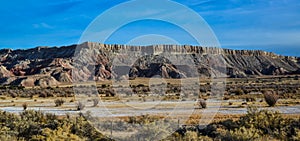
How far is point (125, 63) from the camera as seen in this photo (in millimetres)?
127188

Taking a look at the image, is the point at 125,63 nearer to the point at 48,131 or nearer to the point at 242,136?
the point at 48,131

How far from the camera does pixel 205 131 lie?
57.8ft

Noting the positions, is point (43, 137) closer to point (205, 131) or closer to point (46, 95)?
point (205, 131)

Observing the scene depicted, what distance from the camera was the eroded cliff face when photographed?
5118 inches

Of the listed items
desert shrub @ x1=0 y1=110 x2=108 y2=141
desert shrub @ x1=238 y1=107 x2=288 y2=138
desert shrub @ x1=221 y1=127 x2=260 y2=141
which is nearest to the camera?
desert shrub @ x1=221 y1=127 x2=260 y2=141

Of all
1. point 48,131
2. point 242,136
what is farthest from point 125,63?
point 242,136

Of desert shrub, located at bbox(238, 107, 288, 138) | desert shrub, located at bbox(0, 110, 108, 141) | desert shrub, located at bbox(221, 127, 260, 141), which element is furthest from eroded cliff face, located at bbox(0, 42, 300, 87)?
desert shrub, located at bbox(221, 127, 260, 141)

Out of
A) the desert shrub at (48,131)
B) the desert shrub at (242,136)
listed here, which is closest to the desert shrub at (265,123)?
the desert shrub at (242,136)

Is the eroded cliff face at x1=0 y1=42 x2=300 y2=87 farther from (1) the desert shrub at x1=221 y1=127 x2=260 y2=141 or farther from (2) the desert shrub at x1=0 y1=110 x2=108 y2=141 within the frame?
(1) the desert shrub at x1=221 y1=127 x2=260 y2=141

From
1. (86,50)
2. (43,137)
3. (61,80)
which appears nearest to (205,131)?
(43,137)

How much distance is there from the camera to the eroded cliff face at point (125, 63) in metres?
130

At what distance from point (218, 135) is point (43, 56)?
167762 mm

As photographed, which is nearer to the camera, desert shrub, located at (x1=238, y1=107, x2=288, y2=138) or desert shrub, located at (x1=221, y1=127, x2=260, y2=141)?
desert shrub, located at (x1=221, y1=127, x2=260, y2=141)

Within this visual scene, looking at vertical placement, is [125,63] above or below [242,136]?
above
